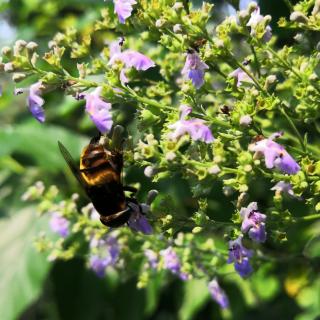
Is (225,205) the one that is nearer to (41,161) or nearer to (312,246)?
(312,246)

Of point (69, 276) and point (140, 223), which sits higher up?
point (140, 223)

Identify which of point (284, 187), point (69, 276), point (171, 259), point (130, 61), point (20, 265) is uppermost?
point (130, 61)

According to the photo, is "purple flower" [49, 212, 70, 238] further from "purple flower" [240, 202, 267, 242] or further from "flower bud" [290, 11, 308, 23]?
"flower bud" [290, 11, 308, 23]

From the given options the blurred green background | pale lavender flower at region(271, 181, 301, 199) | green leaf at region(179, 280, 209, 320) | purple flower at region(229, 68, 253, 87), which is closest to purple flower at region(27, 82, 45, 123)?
purple flower at region(229, 68, 253, 87)

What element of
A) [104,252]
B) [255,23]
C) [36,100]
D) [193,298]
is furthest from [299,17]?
[193,298]

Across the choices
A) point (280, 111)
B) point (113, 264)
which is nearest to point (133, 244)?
point (113, 264)

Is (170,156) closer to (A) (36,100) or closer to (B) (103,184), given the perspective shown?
(A) (36,100)
